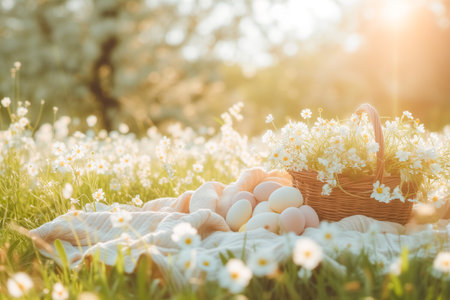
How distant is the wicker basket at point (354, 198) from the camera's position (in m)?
2.68

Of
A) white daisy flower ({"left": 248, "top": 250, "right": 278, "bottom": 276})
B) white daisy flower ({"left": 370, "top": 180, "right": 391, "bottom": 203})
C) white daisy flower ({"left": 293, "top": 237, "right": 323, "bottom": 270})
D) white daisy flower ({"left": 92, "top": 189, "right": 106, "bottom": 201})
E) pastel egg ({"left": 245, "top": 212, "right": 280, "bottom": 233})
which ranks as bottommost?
white daisy flower ({"left": 248, "top": 250, "right": 278, "bottom": 276})

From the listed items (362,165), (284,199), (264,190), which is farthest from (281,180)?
(362,165)

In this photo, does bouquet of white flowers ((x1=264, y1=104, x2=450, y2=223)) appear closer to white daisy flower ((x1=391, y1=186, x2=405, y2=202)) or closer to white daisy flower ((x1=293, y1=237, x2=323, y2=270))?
white daisy flower ((x1=391, y1=186, x2=405, y2=202))

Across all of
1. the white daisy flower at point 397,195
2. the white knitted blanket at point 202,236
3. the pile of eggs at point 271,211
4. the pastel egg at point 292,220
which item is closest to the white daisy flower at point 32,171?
the white knitted blanket at point 202,236

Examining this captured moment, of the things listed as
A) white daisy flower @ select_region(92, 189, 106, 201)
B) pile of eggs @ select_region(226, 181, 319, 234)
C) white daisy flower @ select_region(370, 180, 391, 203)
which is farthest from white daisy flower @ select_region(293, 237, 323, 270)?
white daisy flower @ select_region(92, 189, 106, 201)

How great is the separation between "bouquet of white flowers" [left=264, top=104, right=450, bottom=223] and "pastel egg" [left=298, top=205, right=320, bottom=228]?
111mm

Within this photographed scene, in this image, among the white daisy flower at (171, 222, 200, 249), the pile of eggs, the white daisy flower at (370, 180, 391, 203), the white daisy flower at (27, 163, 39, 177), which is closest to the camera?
the white daisy flower at (171, 222, 200, 249)

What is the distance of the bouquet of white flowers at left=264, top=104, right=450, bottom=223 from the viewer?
8.54 ft

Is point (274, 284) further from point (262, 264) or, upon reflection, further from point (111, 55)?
point (111, 55)

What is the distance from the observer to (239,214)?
9.50ft

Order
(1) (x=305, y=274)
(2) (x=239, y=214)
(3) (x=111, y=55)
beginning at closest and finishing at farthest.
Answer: (1) (x=305, y=274) → (2) (x=239, y=214) → (3) (x=111, y=55)

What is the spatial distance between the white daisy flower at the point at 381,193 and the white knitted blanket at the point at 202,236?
20 cm

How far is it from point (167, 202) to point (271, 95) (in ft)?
79.9

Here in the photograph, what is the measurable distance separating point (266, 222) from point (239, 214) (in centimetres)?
26
